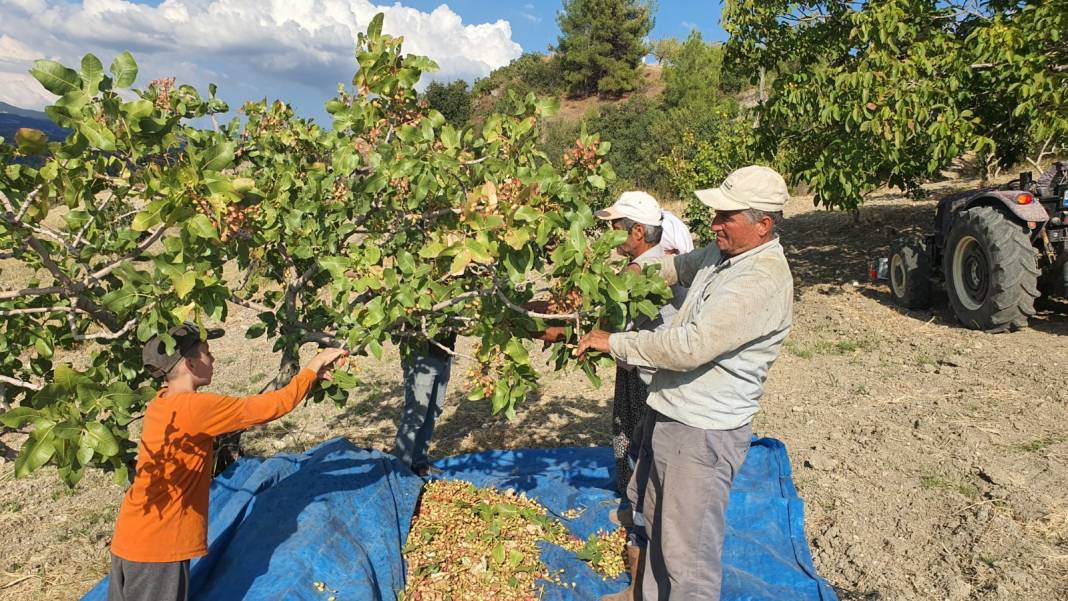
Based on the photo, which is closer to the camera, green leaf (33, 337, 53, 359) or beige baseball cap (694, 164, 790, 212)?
beige baseball cap (694, 164, 790, 212)

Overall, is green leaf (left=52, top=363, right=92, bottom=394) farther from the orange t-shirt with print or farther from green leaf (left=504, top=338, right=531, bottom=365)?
green leaf (left=504, top=338, right=531, bottom=365)

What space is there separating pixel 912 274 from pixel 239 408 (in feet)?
23.3

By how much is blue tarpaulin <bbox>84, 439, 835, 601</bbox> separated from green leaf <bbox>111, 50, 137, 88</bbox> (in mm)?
2037

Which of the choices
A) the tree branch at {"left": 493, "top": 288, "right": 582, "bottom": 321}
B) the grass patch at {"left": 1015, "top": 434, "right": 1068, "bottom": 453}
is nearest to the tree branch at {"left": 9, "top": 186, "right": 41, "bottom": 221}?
the tree branch at {"left": 493, "top": 288, "right": 582, "bottom": 321}

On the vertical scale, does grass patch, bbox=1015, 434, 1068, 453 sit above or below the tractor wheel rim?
below

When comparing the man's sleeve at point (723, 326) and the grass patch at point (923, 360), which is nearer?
the man's sleeve at point (723, 326)

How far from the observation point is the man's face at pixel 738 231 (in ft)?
8.14

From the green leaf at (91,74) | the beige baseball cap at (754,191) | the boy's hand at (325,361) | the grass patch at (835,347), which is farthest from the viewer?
the grass patch at (835,347)

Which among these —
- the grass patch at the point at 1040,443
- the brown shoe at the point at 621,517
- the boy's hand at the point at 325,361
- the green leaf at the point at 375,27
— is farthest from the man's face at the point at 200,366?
the grass patch at the point at 1040,443

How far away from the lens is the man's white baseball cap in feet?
11.1

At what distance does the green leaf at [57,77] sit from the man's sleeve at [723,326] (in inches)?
74.5

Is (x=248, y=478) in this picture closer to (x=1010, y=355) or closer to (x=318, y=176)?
(x=318, y=176)

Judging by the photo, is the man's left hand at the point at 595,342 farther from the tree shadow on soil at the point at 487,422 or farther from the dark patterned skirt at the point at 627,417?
the tree shadow on soil at the point at 487,422

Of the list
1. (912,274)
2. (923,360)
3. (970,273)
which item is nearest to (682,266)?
(923,360)
